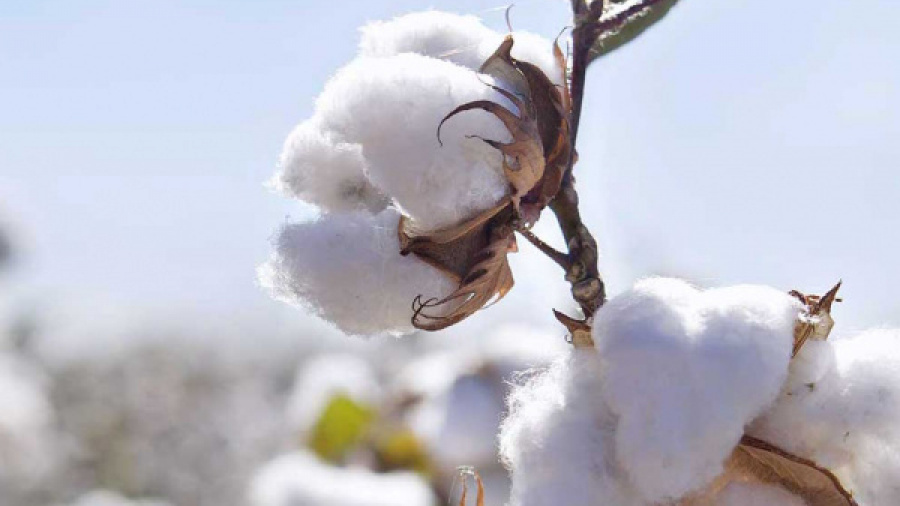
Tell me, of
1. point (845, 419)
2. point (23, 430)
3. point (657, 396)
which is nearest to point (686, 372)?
point (657, 396)

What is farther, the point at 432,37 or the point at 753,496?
the point at 432,37

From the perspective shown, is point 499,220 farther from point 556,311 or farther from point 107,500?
point 107,500

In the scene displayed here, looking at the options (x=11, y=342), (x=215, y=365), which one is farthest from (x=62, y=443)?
(x=215, y=365)

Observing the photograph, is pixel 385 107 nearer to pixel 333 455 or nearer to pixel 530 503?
pixel 530 503

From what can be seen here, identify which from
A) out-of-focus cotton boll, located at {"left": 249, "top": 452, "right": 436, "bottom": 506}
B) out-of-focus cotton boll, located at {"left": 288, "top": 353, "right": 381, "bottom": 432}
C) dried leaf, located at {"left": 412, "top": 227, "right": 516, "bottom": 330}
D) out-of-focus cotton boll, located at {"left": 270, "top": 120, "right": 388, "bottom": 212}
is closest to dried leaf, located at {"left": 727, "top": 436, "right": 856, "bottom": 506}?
dried leaf, located at {"left": 412, "top": 227, "right": 516, "bottom": 330}

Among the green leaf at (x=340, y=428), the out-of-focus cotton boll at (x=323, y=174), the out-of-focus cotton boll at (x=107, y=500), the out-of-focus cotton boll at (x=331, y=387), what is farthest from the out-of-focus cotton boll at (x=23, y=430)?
the out-of-focus cotton boll at (x=323, y=174)

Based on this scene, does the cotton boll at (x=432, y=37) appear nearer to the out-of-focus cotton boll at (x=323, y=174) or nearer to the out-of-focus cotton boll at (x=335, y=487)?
the out-of-focus cotton boll at (x=323, y=174)
